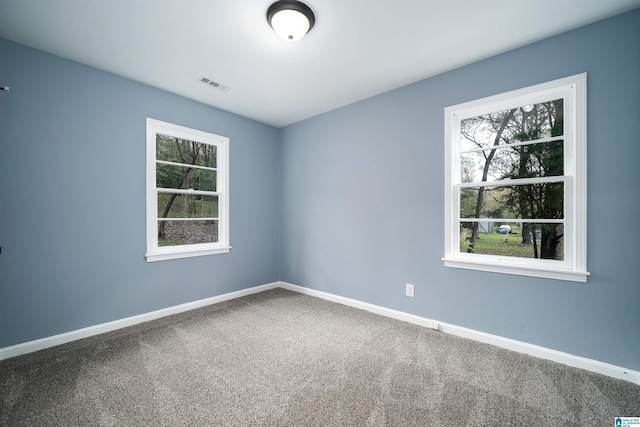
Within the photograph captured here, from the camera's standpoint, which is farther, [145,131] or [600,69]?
[145,131]

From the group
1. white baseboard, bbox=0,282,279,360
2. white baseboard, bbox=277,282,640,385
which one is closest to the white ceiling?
white baseboard, bbox=0,282,279,360

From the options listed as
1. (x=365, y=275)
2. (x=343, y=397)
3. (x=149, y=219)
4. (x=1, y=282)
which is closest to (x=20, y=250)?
(x=1, y=282)

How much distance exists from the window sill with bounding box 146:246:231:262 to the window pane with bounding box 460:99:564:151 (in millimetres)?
3157

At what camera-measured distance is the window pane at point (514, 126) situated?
2273mm

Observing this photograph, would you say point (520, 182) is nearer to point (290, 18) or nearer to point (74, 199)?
point (290, 18)

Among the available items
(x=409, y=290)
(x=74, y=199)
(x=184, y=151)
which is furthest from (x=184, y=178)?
(x=409, y=290)

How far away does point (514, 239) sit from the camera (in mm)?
2465

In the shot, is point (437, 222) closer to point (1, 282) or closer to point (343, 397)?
point (343, 397)

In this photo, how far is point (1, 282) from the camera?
2195 mm

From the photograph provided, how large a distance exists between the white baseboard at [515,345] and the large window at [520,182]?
61 cm

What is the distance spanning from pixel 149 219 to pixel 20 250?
994 mm

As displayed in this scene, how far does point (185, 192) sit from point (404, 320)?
9.92ft

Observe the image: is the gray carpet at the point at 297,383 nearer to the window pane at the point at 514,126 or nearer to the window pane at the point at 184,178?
the window pane at the point at 184,178

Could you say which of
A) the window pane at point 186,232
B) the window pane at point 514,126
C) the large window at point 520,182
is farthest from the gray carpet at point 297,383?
the window pane at point 514,126
